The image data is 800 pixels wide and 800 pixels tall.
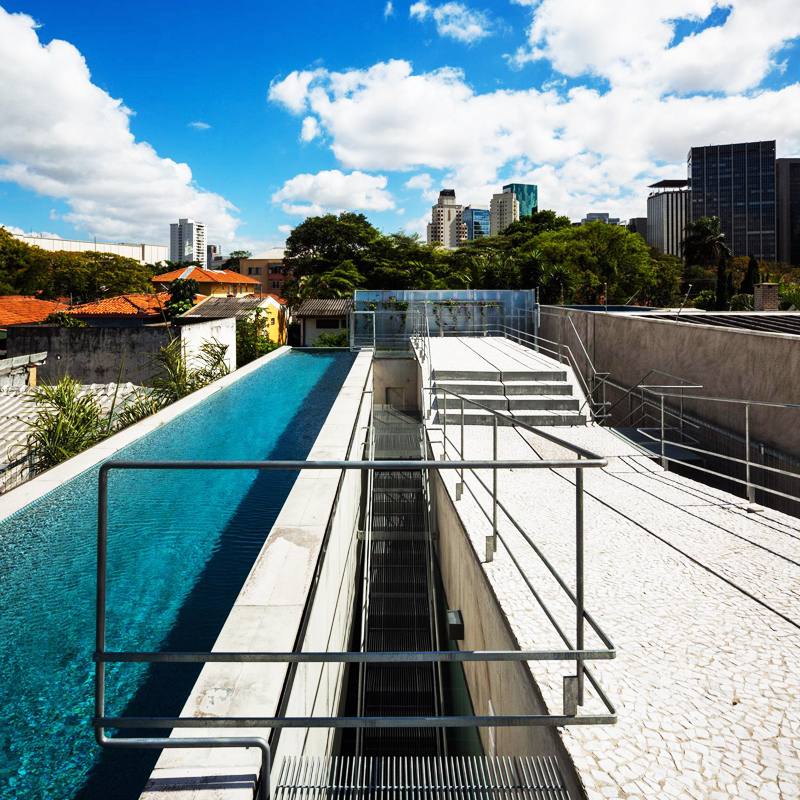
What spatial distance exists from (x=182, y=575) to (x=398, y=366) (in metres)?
13.5

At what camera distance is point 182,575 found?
4809 millimetres

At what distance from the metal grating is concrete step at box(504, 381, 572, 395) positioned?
8.01 m

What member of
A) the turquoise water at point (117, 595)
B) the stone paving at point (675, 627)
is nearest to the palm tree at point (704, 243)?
the turquoise water at point (117, 595)

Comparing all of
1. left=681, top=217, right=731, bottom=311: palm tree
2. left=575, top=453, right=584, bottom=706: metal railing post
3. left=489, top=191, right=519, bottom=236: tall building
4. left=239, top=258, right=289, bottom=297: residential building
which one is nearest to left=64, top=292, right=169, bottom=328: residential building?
left=575, top=453, right=584, bottom=706: metal railing post

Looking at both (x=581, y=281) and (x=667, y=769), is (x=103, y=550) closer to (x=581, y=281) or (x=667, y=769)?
(x=667, y=769)

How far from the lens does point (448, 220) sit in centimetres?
17275

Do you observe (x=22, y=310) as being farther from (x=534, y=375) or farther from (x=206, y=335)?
(x=534, y=375)

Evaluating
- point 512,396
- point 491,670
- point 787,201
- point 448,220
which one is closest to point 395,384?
point 512,396

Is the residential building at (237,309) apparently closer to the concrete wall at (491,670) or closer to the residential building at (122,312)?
the residential building at (122,312)

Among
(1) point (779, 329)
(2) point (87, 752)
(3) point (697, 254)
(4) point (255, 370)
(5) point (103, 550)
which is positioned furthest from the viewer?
(3) point (697, 254)

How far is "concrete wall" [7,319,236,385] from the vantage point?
53.9ft

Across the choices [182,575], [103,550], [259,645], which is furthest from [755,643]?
[182,575]

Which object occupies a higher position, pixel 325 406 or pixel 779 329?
pixel 779 329

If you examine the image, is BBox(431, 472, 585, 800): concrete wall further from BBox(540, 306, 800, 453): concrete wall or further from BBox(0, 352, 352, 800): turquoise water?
BBox(540, 306, 800, 453): concrete wall
